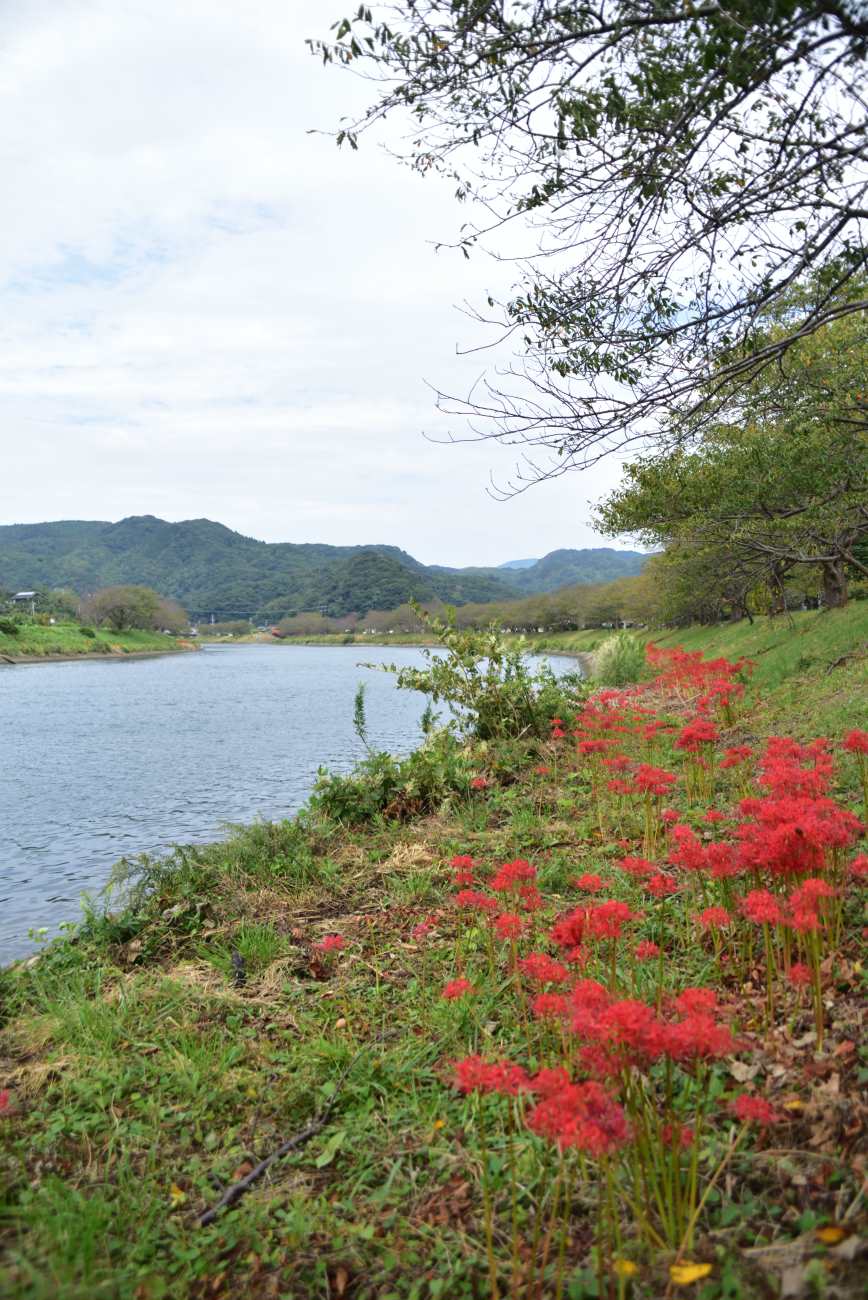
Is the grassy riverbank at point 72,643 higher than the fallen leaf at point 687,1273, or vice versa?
the grassy riverbank at point 72,643

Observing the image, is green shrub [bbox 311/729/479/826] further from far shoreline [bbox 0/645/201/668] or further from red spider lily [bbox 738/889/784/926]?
far shoreline [bbox 0/645/201/668]

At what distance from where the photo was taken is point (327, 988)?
389cm

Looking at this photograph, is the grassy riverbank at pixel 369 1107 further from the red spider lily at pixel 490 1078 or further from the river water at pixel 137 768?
the river water at pixel 137 768

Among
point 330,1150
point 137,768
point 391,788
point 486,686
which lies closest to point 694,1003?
point 330,1150

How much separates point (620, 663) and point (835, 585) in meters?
6.08

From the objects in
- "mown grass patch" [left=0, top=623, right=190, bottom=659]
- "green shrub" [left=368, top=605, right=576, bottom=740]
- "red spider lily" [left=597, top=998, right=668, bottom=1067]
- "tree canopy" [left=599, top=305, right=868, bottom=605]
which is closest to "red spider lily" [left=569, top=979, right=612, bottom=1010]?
"red spider lily" [left=597, top=998, right=668, bottom=1067]

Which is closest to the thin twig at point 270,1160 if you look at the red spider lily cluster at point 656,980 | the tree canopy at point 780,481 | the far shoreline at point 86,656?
the red spider lily cluster at point 656,980

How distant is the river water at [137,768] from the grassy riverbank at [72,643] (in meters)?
27.0

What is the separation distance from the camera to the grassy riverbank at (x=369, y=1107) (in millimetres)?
1974

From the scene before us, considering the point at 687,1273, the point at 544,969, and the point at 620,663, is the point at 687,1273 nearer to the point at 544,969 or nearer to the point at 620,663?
the point at 544,969

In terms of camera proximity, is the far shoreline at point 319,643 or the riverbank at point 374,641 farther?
the far shoreline at point 319,643

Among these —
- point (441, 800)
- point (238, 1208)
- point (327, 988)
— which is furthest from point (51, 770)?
point (238, 1208)

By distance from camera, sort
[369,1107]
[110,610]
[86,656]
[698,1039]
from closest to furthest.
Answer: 1. [698,1039]
2. [369,1107]
3. [86,656]
4. [110,610]

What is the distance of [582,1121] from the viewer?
1709mm
